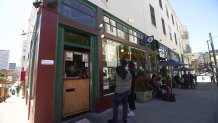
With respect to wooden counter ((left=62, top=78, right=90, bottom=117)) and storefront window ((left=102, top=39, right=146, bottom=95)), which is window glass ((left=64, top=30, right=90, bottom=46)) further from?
wooden counter ((left=62, top=78, right=90, bottom=117))

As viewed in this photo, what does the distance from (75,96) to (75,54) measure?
1594 millimetres

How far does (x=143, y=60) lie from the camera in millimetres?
10531

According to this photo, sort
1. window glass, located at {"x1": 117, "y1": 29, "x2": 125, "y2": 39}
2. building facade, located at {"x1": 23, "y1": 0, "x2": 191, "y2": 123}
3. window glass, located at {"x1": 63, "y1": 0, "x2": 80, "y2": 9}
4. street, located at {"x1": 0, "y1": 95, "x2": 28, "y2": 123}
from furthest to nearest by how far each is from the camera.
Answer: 1. window glass, located at {"x1": 117, "y1": 29, "x2": 125, "y2": 39}
2. street, located at {"x1": 0, "y1": 95, "x2": 28, "y2": 123}
3. window glass, located at {"x1": 63, "y1": 0, "x2": 80, "y2": 9}
4. building facade, located at {"x1": 23, "y1": 0, "x2": 191, "y2": 123}

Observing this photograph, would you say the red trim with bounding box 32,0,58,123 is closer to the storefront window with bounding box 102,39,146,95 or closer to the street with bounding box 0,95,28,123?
the street with bounding box 0,95,28,123

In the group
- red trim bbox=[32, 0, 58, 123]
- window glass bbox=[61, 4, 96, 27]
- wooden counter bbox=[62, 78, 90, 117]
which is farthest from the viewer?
window glass bbox=[61, 4, 96, 27]

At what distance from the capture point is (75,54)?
18.2 feet

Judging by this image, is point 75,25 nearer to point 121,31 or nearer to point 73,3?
point 73,3

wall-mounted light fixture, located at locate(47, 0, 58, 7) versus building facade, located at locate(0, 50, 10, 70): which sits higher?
building facade, located at locate(0, 50, 10, 70)

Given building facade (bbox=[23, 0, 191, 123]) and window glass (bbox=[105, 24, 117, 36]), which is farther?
window glass (bbox=[105, 24, 117, 36])

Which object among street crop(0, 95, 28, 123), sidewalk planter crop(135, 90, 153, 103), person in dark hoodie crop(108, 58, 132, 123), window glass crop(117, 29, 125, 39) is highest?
window glass crop(117, 29, 125, 39)

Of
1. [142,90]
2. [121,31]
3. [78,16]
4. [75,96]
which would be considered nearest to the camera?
[75,96]

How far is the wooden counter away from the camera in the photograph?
4915 mm

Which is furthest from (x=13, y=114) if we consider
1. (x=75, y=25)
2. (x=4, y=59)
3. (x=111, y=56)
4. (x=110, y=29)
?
(x=4, y=59)

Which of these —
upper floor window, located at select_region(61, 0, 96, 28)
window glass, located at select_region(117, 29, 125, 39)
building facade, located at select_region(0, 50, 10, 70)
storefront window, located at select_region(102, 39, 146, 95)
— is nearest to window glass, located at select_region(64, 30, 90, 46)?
upper floor window, located at select_region(61, 0, 96, 28)
